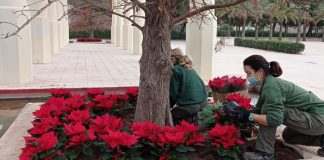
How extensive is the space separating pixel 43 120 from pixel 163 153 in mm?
1314

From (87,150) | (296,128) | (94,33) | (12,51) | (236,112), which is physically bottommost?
(87,150)

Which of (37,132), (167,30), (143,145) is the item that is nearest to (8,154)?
(37,132)

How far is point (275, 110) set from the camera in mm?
3480

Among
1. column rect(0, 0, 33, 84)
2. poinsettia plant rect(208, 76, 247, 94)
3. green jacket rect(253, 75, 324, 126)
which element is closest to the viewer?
green jacket rect(253, 75, 324, 126)

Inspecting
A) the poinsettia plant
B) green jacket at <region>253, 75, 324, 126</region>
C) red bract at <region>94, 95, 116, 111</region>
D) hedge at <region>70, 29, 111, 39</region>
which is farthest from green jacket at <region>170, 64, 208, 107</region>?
hedge at <region>70, 29, 111, 39</region>

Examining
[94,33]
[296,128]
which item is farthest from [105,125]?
[94,33]

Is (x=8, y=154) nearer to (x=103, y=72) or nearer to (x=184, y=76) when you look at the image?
(x=184, y=76)

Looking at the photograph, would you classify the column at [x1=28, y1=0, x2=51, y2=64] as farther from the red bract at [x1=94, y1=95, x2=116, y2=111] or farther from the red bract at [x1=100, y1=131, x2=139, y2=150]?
the red bract at [x1=100, y1=131, x2=139, y2=150]

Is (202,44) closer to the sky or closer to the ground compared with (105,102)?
closer to the sky

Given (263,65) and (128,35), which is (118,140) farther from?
(128,35)

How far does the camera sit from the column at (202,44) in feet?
35.1

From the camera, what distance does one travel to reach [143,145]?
3432 millimetres

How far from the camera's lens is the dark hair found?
3.66 metres

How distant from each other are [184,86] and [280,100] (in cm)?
126
